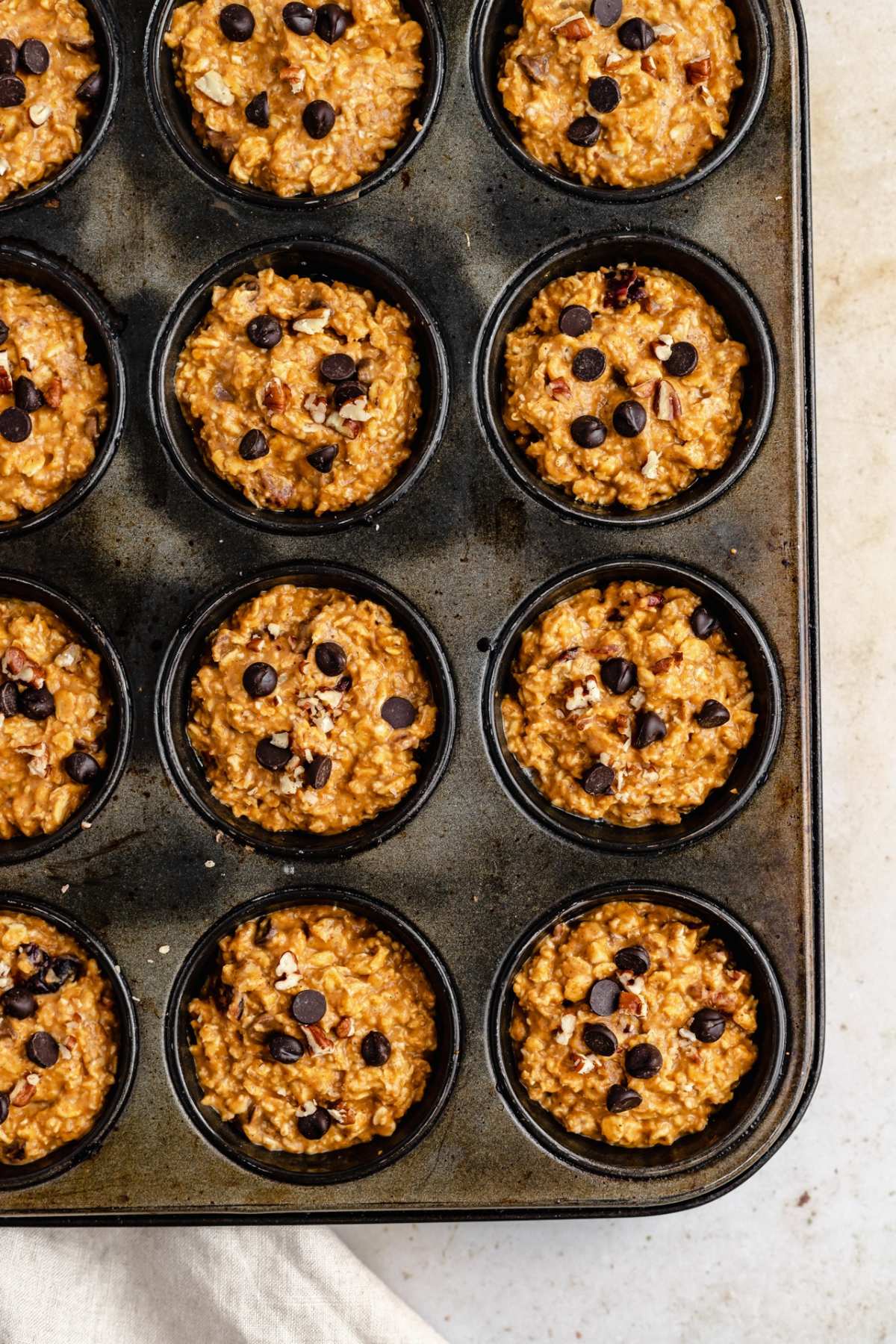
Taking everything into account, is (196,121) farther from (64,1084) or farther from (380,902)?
(64,1084)

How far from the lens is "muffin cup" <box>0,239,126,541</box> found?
2678 millimetres

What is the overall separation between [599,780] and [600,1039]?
601mm

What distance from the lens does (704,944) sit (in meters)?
2.75

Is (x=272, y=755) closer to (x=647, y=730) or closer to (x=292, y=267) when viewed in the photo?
(x=647, y=730)

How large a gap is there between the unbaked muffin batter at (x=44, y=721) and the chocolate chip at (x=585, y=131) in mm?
1679

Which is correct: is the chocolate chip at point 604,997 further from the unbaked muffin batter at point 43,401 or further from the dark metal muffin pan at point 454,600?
the unbaked muffin batter at point 43,401

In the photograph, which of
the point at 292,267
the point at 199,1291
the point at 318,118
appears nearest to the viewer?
the point at 318,118

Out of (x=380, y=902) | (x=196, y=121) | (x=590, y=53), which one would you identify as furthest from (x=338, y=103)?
(x=380, y=902)

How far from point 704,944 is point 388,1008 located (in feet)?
2.58

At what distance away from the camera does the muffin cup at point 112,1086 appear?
2701 mm

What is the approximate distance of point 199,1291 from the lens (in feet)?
10.2

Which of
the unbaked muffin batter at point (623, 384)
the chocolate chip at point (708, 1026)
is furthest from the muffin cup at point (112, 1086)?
the unbaked muffin batter at point (623, 384)

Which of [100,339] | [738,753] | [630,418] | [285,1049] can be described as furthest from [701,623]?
[100,339]

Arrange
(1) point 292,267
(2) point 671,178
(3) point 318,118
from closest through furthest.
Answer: (3) point 318,118 < (2) point 671,178 < (1) point 292,267
